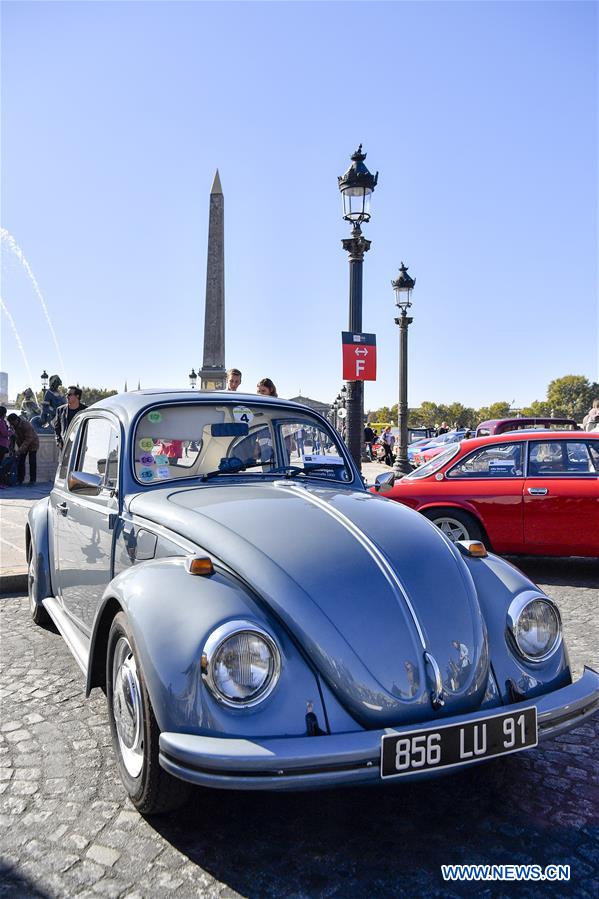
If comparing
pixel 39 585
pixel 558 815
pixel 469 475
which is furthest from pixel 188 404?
pixel 469 475

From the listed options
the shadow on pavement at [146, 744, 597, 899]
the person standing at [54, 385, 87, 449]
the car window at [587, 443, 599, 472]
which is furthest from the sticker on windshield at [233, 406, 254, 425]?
the person standing at [54, 385, 87, 449]

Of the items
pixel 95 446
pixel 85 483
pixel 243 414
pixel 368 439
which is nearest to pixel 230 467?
pixel 243 414

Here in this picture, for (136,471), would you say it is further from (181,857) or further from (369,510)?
(181,857)

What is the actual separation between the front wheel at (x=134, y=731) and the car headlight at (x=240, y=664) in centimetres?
32

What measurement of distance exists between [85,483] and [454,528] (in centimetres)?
416

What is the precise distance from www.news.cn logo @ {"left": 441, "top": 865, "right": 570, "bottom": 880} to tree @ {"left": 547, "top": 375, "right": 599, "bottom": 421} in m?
108

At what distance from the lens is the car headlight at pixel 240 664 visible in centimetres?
221

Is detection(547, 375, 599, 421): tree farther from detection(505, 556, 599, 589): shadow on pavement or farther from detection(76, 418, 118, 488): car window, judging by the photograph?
detection(76, 418, 118, 488): car window

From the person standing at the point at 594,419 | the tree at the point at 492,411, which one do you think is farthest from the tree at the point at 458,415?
the person standing at the point at 594,419

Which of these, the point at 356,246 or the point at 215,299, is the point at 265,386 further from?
the point at 215,299

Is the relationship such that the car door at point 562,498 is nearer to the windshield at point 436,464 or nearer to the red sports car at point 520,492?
the red sports car at point 520,492

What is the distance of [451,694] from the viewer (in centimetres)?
236

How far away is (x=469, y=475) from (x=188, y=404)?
3.99 metres

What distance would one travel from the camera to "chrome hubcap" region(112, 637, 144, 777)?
8.34 ft
